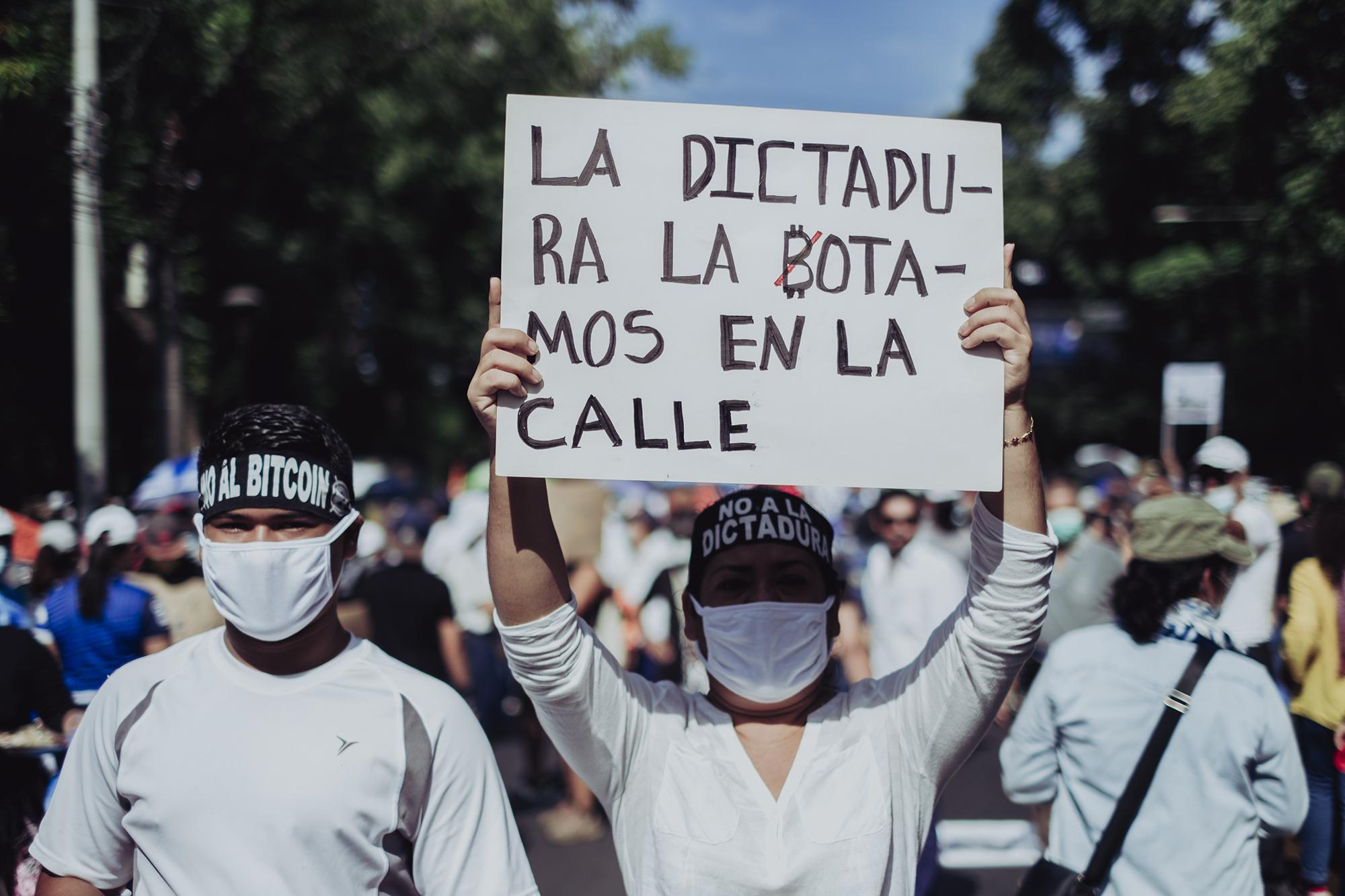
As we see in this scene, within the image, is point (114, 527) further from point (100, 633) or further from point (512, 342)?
point (512, 342)

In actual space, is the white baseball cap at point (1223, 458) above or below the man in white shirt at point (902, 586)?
above

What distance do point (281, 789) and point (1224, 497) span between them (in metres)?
6.58

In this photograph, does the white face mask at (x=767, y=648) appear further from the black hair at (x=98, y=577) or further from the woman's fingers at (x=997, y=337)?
the black hair at (x=98, y=577)

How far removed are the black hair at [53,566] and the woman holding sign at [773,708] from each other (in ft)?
15.4

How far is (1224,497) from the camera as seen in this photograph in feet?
24.1

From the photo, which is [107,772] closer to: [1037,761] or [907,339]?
[907,339]

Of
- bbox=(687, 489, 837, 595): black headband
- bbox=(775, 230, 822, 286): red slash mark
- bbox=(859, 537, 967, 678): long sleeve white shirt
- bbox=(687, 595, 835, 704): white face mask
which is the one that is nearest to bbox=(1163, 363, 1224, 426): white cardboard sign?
bbox=(859, 537, 967, 678): long sleeve white shirt

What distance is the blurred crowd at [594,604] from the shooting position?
15.2 feet

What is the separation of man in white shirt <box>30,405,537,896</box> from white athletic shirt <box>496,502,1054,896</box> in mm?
213

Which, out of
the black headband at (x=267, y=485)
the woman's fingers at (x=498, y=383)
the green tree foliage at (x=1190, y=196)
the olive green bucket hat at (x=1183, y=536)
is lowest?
the olive green bucket hat at (x=1183, y=536)

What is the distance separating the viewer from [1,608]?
5262 millimetres

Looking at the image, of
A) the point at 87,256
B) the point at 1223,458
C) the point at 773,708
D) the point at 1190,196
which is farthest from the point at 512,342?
the point at 1190,196

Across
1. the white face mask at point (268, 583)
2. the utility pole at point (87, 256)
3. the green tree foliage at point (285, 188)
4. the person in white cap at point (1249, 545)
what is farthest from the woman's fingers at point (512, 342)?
the utility pole at point (87, 256)

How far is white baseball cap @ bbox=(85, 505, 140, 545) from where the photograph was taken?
17.1ft
